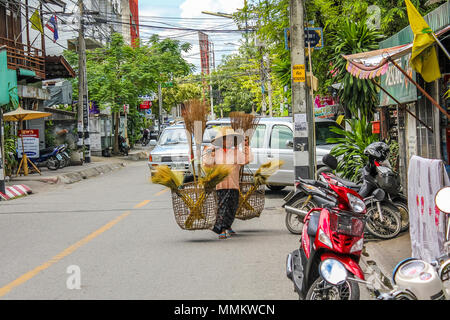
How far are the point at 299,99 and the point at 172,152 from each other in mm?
6097

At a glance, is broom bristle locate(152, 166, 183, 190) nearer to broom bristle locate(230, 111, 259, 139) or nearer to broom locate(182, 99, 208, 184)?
broom locate(182, 99, 208, 184)

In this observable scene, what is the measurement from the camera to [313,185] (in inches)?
219

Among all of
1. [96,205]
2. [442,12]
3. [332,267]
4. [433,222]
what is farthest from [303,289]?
[96,205]

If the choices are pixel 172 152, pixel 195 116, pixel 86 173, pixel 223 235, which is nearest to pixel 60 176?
pixel 86 173

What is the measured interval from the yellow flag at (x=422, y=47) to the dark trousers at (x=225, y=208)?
3270 millimetres

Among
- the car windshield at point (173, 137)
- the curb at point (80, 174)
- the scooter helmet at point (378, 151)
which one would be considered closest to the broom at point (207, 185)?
the scooter helmet at point (378, 151)

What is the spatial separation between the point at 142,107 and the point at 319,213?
4588cm

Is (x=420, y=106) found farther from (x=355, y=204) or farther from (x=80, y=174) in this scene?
(x=80, y=174)

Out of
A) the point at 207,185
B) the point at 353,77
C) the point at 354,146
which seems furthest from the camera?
the point at 353,77

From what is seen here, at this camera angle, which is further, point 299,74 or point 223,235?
point 299,74

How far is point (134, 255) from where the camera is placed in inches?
298

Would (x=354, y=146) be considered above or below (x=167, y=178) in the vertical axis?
above

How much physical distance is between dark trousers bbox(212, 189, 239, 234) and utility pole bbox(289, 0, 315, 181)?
3.40m

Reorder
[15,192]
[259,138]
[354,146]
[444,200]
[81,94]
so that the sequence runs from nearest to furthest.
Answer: [444,200]
[354,146]
[259,138]
[15,192]
[81,94]
